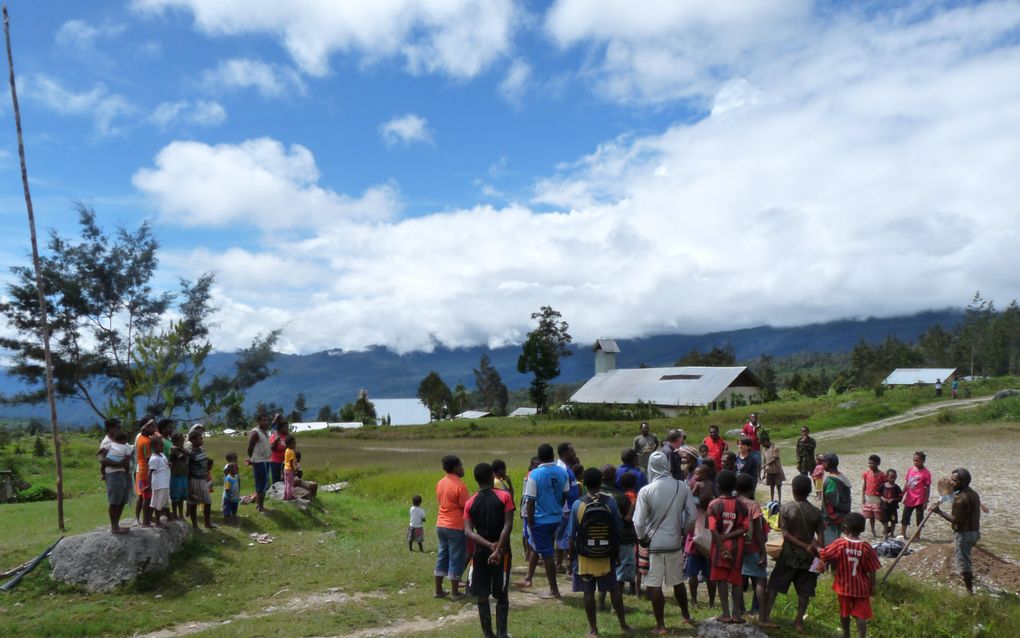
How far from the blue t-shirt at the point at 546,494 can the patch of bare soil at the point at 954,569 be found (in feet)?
18.7

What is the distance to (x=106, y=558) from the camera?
10.7 meters

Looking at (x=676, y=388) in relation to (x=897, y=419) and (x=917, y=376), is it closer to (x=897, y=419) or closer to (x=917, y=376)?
(x=897, y=419)

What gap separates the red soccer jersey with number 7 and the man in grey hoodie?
165 centimetres

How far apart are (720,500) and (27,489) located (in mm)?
25599

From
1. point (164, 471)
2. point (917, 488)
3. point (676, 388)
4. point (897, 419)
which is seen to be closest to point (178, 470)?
point (164, 471)

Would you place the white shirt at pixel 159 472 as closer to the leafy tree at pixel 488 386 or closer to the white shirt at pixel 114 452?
the white shirt at pixel 114 452

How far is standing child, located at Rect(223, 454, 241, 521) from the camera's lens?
45.7ft

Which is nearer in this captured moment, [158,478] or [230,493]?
[158,478]

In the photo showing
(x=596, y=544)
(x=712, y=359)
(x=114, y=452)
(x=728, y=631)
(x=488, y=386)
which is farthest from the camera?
(x=488, y=386)

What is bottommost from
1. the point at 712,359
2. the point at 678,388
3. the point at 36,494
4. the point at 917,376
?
the point at 917,376

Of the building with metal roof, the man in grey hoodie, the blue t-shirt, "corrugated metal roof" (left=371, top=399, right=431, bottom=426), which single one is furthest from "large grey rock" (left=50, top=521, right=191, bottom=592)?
"corrugated metal roof" (left=371, top=399, right=431, bottom=426)

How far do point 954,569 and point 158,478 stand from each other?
12915 mm

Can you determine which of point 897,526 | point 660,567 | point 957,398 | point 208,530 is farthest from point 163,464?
point 957,398

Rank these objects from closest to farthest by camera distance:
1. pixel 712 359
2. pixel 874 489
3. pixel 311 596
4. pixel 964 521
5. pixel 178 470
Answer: pixel 964 521
pixel 311 596
pixel 178 470
pixel 874 489
pixel 712 359
